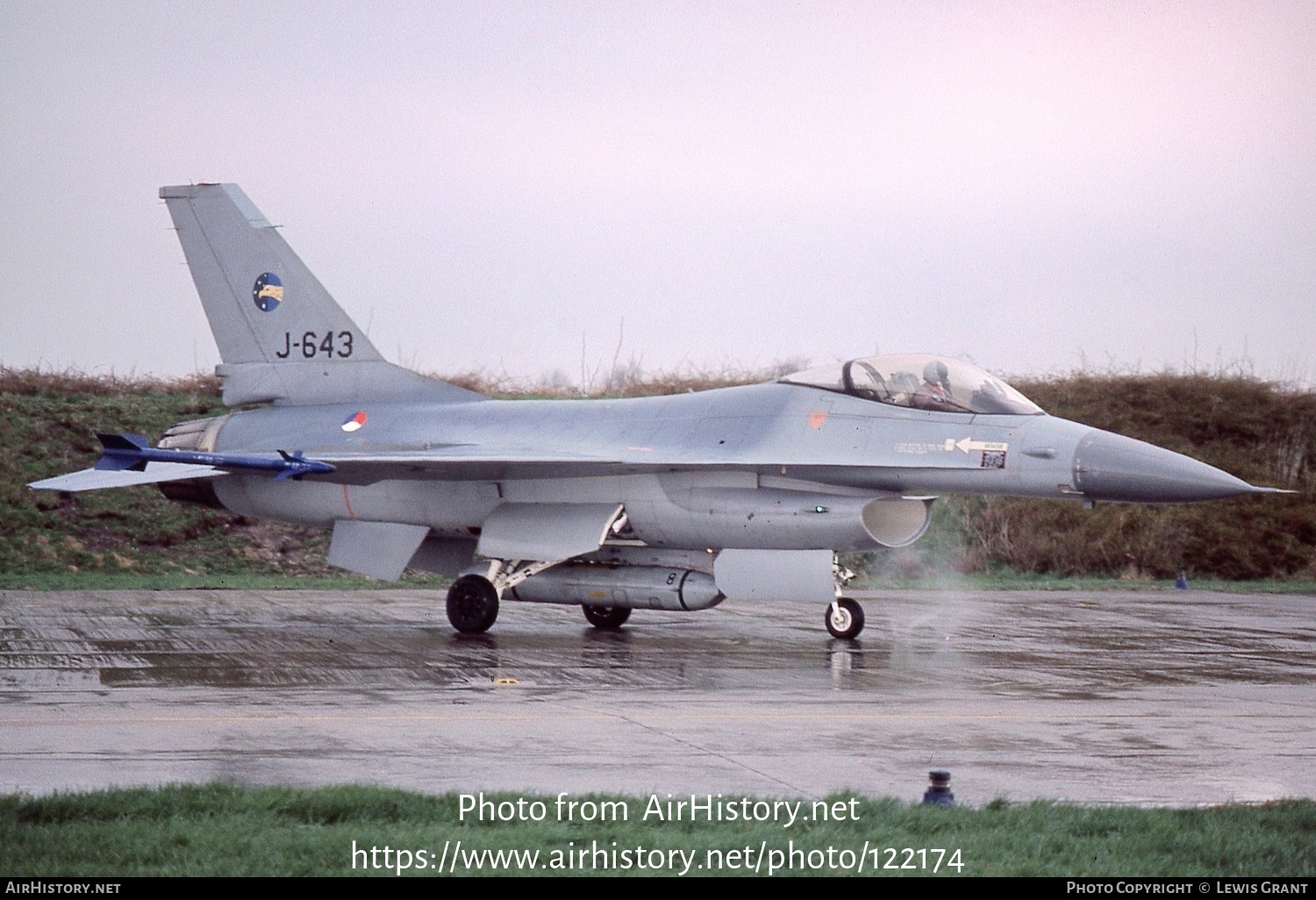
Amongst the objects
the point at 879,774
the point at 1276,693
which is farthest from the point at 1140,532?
the point at 879,774

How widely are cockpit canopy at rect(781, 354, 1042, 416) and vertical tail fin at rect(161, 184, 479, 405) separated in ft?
15.3

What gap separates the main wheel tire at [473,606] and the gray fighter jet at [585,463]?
2cm

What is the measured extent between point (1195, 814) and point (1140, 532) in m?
21.1

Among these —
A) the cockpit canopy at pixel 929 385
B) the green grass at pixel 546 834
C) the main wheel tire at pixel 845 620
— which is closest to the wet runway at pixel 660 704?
the main wheel tire at pixel 845 620

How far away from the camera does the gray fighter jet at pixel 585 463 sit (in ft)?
39.5

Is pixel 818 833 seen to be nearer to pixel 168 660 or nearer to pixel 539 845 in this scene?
pixel 539 845

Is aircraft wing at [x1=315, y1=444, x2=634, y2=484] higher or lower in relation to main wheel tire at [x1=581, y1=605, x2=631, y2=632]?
higher

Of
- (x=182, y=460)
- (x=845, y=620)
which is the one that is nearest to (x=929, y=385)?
(x=845, y=620)

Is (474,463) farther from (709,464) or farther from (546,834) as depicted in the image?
(546,834)

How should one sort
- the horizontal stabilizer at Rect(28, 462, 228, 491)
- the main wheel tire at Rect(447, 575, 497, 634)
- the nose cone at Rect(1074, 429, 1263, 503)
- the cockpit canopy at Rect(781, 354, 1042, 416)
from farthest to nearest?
the horizontal stabilizer at Rect(28, 462, 228, 491), the main wheel tire at Rect(447, 575, 497, 634), the cockpit canopy at Rect(781, 354, 1042, 416), the nose cone at Rect(1074, 429, 1263, 503)

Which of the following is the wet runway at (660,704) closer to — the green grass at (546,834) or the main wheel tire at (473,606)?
the main wheel tire at (473,606)

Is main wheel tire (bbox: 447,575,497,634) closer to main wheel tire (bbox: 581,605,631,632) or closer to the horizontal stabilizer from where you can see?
main wheel tire (bbox: 581,605,631,632)

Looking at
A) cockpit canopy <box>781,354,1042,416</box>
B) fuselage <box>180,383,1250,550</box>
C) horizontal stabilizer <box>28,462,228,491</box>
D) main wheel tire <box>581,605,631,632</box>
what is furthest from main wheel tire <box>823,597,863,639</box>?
horizontal stabilizer <box>28,462,228,491</box>

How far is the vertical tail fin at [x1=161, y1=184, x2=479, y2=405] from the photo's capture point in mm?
15484
